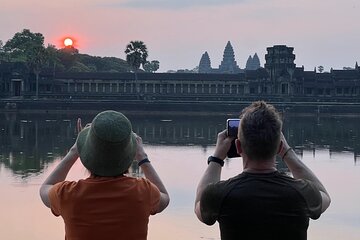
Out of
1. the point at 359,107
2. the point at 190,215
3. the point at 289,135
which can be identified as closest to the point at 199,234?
the point at 190,215

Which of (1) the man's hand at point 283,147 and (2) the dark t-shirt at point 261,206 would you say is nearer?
(2) the dark t-shirt at point 261,206

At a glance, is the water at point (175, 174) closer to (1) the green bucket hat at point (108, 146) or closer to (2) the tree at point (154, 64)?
(1) the green bucket hat at point (108, 146)

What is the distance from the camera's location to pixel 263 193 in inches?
107

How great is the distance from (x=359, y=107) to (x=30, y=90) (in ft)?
102

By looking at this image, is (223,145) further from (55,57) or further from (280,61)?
(55,57)

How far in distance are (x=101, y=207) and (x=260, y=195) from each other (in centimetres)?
64

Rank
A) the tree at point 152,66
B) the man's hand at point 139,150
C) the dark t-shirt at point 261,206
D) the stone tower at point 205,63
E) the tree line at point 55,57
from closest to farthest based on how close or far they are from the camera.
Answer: the dark t-shirt at point 261,206 < the man's hand at point 139,150 < the tree line at point 55,57 < the tree at point 152,66 < the stone tower at point 205,63

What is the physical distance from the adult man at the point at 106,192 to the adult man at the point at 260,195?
0.29 meters

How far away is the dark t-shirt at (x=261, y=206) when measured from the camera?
8.88ft

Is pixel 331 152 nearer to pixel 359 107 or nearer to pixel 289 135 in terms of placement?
pixel 289 135

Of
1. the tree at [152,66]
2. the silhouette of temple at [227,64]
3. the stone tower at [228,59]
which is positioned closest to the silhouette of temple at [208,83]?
the tree at [152,66]

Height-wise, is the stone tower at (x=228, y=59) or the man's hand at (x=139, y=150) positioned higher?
the stone tower at (x=228, y=59)

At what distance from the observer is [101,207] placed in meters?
2.80

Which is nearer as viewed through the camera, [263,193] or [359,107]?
[263,193]
